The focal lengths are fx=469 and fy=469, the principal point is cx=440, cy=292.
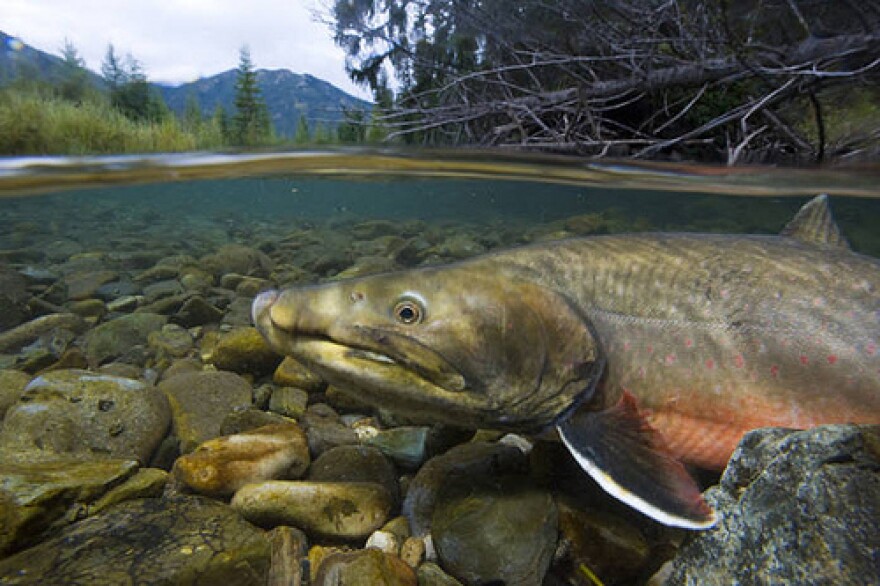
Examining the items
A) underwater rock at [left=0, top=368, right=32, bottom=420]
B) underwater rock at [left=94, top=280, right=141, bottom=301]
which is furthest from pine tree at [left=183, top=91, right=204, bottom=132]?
underwater rock at [left=0, top=368, right=32, bottom=420]

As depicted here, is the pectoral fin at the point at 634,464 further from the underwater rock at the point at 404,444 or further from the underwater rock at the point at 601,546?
the underwater rock at the point at 404,444

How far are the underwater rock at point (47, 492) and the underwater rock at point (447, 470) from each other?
1.55 m

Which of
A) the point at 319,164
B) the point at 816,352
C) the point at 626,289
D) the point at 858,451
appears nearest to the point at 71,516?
the point at 626,289

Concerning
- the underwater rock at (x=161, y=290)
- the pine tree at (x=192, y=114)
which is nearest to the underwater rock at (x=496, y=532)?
the underwater rock at (x=161, y=290)

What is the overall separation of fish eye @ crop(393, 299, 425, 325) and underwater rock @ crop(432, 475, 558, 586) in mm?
979

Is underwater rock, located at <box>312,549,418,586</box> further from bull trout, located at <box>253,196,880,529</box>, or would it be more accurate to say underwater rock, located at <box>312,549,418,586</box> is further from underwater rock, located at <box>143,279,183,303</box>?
underwater rock, located at <box>143,279,183,303</box>

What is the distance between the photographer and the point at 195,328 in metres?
5.95

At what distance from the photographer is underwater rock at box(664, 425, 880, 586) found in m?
1.54

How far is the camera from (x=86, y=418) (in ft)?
10.7

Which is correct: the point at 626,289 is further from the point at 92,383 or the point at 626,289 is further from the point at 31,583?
the point at 92,383

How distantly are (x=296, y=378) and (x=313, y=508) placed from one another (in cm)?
160

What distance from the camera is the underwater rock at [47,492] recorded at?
6.72ft

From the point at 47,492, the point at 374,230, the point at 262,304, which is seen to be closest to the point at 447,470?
the point at 262,304

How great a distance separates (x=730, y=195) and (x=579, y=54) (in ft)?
22.2
